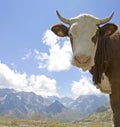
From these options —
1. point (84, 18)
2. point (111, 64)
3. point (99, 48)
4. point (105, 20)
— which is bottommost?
point (111, 64)

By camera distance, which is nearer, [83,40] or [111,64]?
[83,40]

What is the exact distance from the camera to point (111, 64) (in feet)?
40.8

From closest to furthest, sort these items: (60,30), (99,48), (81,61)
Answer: (81,61)
(99,48)
(60,30)

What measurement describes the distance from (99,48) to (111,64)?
79 centimetres

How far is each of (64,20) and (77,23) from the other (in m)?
0.75

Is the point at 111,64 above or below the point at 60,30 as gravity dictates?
below

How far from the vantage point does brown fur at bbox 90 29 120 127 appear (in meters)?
11.8

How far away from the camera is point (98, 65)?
1276 cm

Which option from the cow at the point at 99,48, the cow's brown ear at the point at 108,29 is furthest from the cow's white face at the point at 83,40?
the cow's brown ear at the point at 108,29

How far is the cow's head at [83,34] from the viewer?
11469mm

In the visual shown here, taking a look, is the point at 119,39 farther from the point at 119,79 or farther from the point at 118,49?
the point at 119,79

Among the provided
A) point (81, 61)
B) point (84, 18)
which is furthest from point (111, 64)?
point (84, 18)

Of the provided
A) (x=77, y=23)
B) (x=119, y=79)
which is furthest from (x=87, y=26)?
(x=119, y=79)

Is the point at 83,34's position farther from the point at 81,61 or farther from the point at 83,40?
the point at 81,61
